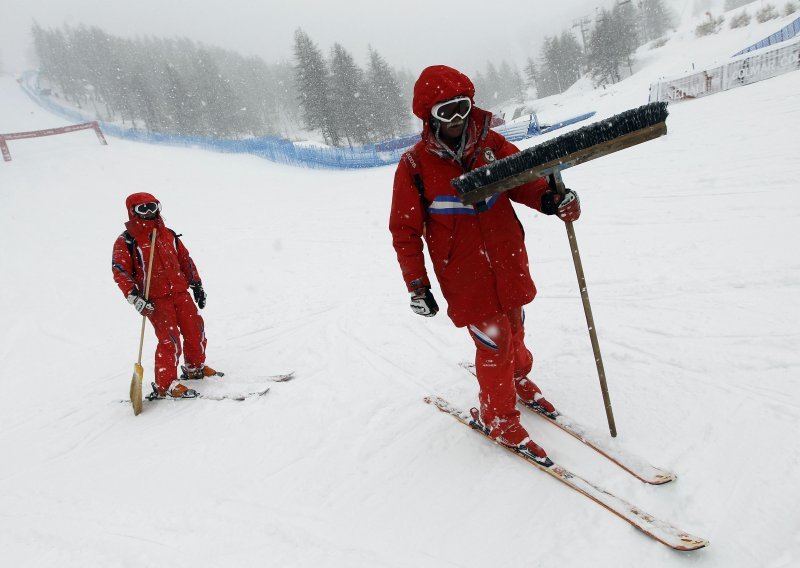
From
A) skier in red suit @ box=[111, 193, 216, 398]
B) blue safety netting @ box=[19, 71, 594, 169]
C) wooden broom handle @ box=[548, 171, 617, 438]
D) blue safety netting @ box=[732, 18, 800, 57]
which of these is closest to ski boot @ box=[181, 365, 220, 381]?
skier in red suit @ box=[111, 193, 216, 398]

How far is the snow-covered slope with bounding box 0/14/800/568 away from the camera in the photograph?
2420 mm

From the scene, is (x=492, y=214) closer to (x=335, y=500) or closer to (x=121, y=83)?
(x=335, y=500)

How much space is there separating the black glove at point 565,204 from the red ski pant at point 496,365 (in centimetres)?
73

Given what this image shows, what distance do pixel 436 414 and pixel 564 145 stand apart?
2327 mm

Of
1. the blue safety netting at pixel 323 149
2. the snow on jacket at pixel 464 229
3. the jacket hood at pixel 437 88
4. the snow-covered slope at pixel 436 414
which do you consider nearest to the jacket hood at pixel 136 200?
the snow-covered slope at pixel 436 414

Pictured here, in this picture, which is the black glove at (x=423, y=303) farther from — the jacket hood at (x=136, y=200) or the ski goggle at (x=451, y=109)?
the jacket hood at (x=136, y=200)

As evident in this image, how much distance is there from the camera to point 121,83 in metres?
61.5

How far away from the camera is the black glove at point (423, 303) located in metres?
2.77

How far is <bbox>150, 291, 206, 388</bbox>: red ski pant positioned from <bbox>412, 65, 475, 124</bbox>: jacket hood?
3868mm

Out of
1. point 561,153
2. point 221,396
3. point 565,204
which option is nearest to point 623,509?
point 565,204

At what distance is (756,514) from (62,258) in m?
16.3

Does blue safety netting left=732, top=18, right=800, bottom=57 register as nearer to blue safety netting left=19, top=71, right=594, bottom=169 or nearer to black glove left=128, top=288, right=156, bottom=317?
blue safety netting left=19, top=71, right=594, bottom=169

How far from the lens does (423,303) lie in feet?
9.10

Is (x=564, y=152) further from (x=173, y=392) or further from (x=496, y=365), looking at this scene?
(x=173, y=392)
